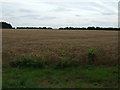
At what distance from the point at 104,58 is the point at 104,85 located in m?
5.89

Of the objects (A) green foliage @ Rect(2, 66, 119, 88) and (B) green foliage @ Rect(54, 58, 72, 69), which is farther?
(B) green foliage @ Rect(54, 58, 72, 69)

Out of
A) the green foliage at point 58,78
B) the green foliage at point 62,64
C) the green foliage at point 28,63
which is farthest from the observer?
the green foliage at point 28,63

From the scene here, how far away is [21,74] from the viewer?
11.2m

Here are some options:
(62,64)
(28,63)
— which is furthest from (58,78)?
(28,63)

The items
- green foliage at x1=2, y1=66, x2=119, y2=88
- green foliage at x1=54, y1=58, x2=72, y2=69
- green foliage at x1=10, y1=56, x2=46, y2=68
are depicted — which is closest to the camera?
green foliage at x1=2, y1=66, x2=119, y2=88

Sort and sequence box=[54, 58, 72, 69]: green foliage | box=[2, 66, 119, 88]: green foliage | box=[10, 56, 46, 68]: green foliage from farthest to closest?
box=[10, 56, 46, 68]: green foliage, box=[54, 58, 72, 69]: green foliage, box=[2, 66, 119, 88]: green foliage

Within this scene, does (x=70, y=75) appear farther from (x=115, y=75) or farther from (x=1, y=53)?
(x=1, y=53)

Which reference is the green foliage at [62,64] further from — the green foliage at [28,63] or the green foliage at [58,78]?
the green foliage at [28,63]

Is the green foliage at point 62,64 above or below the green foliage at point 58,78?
above

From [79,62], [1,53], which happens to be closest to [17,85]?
[79,62]

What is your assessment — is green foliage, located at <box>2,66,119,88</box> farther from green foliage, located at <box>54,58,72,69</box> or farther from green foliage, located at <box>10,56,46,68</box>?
green foliage, located at <box>10,56,46,68</box>

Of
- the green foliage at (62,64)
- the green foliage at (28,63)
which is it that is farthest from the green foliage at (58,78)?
the green foliage at (28,63)

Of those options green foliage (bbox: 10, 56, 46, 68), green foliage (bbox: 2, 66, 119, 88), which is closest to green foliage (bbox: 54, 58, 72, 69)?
green foliage (bbox: 2, 66, 119, 88)

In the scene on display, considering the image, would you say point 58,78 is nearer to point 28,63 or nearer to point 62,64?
point 62,64
